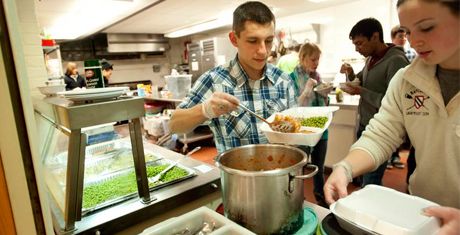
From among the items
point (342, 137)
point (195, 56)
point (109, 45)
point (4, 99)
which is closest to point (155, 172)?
point (4, 99)

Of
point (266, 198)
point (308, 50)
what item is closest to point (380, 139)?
point (266, 198)

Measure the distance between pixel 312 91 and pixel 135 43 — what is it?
6.47 metres

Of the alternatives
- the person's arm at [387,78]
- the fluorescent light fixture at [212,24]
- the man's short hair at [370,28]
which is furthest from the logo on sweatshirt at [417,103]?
the fluorescent light fixture at [212,24]

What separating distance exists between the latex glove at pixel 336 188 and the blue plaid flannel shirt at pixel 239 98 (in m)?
0.50

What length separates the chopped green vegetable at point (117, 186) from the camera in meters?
1.22

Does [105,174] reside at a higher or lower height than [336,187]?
lower

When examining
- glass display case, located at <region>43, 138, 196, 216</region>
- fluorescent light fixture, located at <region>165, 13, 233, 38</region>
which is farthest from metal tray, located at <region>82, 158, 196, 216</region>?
fluorescent light fixture, located at <region>165, 13, 233, 38</region>

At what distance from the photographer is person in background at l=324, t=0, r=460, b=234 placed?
23.9 inches

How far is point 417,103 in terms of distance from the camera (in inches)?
35.9

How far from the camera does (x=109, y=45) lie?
747 cm

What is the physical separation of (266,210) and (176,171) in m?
0.84

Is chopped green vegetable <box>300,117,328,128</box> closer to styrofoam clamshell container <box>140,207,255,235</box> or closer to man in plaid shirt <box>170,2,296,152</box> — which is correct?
man in plaid shirt <box>170,2,296,152</box>

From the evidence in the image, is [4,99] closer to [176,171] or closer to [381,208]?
[176,171]

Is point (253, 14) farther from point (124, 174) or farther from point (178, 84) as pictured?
point (178, 84)
